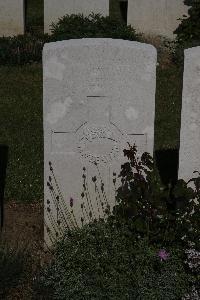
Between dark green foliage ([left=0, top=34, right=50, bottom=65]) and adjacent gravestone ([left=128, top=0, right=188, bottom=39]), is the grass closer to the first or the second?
dark green foliage ([left=0, top=34, right=50, bottom=65])

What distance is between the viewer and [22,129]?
8062 mm

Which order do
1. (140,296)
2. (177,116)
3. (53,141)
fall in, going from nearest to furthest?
1. (140,296)
2. (53,141)
3. (177,116)

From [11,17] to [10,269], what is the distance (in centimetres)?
861

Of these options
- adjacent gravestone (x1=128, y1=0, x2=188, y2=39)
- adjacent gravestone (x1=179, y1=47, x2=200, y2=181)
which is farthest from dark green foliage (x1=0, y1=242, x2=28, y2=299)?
adjacent gravestone (x1=128, y1=0, x2=188, y2=39)

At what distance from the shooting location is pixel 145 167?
16.1 feet

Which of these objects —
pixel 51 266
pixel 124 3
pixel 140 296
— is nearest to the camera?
pixel 140 296

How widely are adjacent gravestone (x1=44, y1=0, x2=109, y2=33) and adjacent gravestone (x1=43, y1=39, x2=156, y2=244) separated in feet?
24.6

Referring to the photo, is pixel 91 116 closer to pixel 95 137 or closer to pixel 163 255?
pixel 95 137

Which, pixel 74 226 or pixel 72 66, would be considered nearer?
pixel 72 66

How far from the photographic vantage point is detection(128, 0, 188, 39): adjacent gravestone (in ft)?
38.9

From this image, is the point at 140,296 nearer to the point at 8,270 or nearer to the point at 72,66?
the point at 8,270

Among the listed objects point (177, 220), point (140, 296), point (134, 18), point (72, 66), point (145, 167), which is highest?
point (134, 18)

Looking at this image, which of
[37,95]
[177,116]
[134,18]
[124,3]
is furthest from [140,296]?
[124,3]

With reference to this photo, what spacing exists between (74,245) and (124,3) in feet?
42.7
